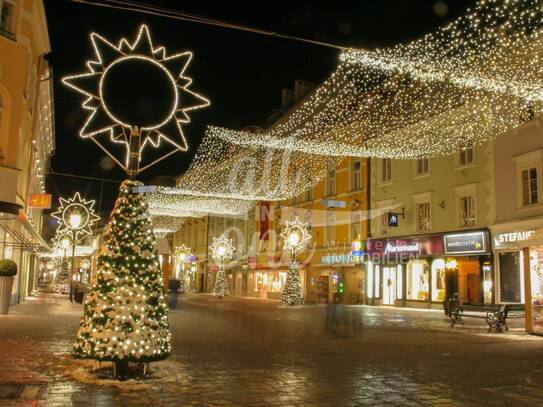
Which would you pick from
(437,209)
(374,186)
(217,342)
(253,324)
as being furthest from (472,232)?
(217,342)

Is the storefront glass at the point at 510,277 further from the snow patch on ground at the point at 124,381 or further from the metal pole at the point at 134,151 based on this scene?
the metal pole at the point at 134,151

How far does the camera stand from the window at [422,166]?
27656mm

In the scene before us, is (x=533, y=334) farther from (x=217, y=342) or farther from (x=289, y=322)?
(x=217, y=342)

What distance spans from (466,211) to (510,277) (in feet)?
12.6

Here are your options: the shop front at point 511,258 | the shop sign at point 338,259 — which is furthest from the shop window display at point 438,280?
the shop sign at point 338,259

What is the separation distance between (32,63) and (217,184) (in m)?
20.3

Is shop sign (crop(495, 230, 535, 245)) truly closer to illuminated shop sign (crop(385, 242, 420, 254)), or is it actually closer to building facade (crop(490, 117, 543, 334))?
building facade (crop(490, 117, 543, 334))

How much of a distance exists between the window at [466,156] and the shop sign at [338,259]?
9.41 metres

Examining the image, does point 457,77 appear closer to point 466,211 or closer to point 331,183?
point 466,211

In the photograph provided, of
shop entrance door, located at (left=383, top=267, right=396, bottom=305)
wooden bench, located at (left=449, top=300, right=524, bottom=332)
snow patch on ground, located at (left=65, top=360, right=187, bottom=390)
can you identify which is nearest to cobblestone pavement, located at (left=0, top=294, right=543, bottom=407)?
snow patch on ground, located at (left=65, top=360, right=187, bottom=390)

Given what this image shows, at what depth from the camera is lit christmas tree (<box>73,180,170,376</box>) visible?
24.1ft

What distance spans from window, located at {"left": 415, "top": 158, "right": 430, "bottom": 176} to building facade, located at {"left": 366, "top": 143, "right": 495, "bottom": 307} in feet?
0.16

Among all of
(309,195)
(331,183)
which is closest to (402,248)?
(331,183)

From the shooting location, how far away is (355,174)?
3319 cm
